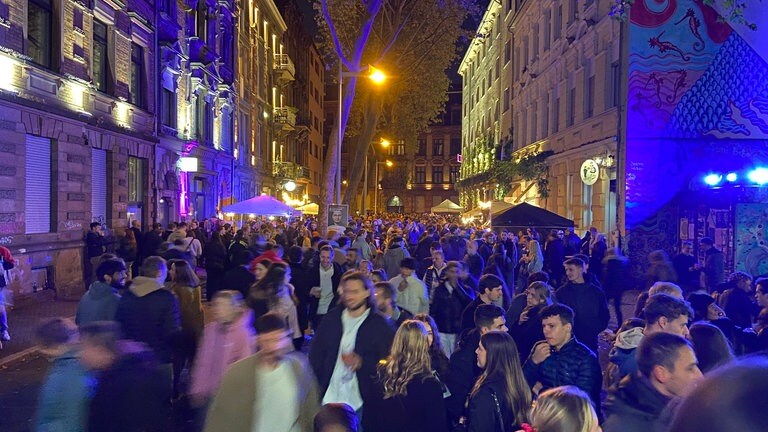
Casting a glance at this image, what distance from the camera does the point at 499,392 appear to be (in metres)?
4.10

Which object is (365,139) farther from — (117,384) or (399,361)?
(117,384)

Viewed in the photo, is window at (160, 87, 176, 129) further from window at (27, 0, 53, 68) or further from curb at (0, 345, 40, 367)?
curb at (0, 345, 40, 367)

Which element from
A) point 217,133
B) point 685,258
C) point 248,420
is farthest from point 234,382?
point 217,133

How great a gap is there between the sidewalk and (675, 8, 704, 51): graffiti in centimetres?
1721

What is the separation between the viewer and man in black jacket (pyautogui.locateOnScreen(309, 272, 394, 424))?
200 inches

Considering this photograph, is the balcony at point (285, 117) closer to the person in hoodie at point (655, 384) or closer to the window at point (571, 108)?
the window at point (571, 108)

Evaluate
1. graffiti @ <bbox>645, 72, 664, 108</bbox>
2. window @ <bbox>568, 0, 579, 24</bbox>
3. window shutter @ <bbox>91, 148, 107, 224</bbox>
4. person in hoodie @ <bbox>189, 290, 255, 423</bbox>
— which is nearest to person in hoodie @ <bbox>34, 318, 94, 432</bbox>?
person in hoodie @ <bbox>189, 290, 255, 423</bbox>

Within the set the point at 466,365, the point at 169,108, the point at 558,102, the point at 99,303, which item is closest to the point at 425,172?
the point at 558,102

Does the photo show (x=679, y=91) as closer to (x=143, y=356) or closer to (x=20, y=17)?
(x=20, y=17)

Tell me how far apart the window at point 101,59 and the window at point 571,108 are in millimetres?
16024

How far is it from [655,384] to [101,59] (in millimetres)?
18810

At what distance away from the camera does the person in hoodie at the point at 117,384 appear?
418 centimetres

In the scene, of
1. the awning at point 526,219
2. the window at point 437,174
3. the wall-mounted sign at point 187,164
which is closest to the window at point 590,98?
the awning at point 526,219

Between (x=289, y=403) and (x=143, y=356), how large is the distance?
1120 mm
